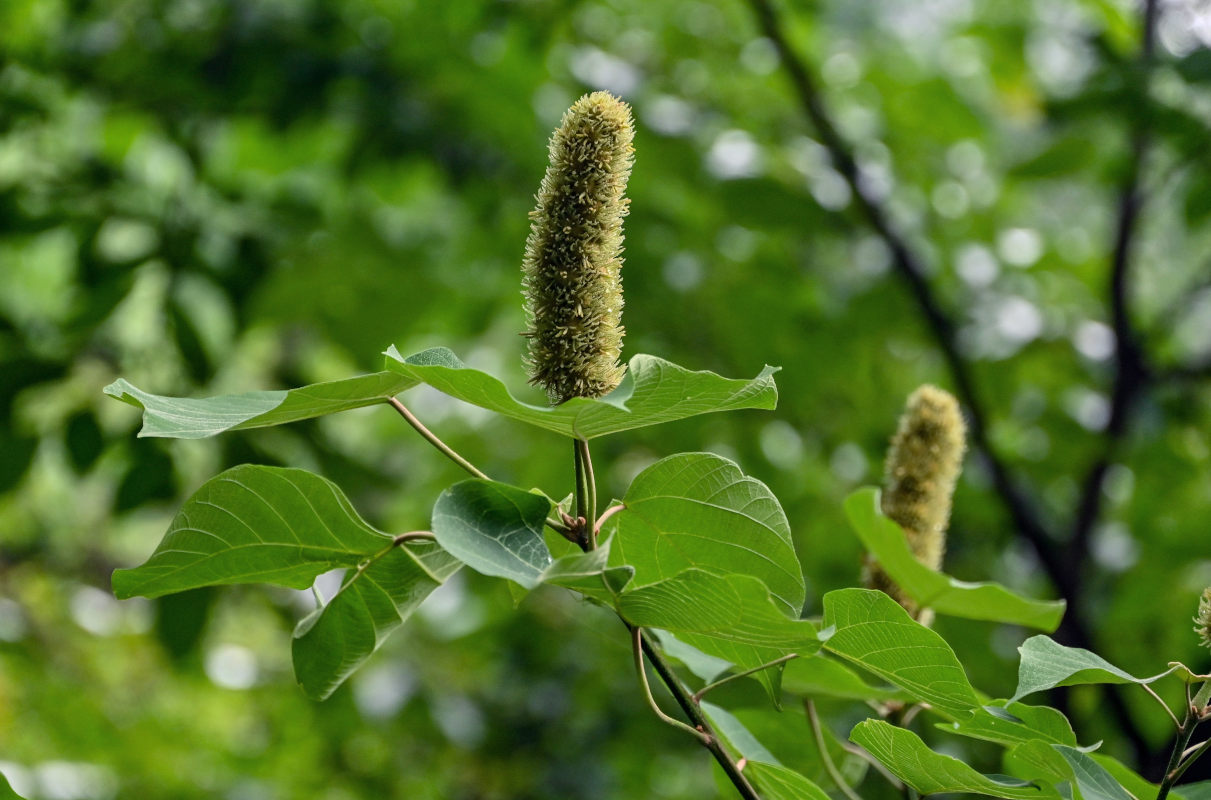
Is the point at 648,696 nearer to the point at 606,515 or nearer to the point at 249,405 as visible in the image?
the point at 606,515

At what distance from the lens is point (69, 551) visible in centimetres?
475

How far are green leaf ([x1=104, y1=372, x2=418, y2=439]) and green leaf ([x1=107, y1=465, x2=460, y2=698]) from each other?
0.13 ft

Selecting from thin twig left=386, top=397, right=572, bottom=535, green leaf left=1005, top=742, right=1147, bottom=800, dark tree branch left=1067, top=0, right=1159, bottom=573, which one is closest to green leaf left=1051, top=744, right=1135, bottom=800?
green leaf left=1005, top=742, right=1147, bottom=800

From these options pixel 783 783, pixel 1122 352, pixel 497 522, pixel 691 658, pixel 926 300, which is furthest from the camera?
pixel 1122 352

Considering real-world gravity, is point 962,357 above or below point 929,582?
below

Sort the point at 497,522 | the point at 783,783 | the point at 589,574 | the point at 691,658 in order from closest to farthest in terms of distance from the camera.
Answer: the point at 589,574 < the point at 497,522 < the point at 783,783 < the point at 691,658

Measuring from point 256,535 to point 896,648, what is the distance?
439 millimetres

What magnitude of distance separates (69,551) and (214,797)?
1.90 meters

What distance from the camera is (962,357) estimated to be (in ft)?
7.97

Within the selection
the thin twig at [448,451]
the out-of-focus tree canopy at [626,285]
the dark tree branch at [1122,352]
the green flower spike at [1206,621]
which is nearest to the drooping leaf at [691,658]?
the thin twig at [448,451]

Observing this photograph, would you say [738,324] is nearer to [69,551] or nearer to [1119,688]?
[1119,688]

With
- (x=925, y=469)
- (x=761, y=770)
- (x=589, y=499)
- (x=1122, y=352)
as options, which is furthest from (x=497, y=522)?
(x=1122, y=352)

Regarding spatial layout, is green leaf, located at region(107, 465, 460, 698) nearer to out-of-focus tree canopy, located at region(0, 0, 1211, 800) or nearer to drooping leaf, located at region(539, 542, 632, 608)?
drooping leaf, located at region(539, 542, 632, 608)

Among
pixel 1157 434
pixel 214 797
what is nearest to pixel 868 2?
pixel 1157 434
